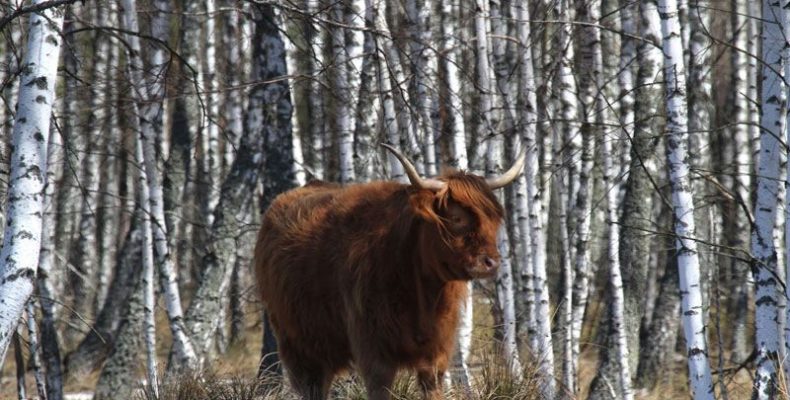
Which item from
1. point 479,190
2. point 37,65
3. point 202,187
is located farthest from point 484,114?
point 202,187

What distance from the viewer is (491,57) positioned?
48.2ft

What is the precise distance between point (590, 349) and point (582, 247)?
7.05 m

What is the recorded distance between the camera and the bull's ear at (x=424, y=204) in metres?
6.81

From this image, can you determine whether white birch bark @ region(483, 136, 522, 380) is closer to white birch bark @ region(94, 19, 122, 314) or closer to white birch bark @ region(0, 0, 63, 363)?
white birch bark @ region(0, 0, 63, 363)

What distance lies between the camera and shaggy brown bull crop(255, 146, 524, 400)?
22.3 feet

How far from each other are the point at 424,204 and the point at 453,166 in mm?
2879

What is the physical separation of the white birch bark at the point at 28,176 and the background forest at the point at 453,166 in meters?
0.01

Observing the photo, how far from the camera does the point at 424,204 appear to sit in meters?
6.86

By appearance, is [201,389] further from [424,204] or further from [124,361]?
[124,361]

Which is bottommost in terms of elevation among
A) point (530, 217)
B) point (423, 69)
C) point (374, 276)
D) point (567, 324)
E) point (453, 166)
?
point (567, 324)

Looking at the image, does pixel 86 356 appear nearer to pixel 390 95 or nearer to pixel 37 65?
pixel 390 95

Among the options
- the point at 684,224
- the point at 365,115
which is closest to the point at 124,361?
the point at 365,115

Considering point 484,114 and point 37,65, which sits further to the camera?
point 484,114

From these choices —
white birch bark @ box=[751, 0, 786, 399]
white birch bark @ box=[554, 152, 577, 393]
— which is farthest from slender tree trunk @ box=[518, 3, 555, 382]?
white birch bark @ box=[751, 0, 786, 399]
